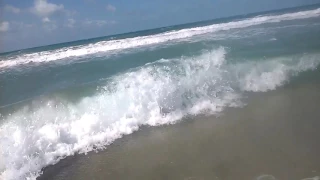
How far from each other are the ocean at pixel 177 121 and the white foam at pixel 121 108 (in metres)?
0.04

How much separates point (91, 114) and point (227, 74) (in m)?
6.12

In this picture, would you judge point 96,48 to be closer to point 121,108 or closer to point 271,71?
point 121,108

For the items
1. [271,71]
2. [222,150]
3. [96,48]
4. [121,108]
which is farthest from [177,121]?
[96,48]

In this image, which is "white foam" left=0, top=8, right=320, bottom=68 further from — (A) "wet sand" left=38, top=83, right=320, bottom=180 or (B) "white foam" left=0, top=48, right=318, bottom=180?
(A) "wet sand" left=38, top=83, right=320, bottom=180

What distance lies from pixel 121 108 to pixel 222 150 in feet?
14.5

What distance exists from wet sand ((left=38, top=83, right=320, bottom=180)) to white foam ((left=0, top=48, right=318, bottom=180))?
59 centimetres

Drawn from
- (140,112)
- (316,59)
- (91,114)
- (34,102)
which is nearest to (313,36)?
(316,59)

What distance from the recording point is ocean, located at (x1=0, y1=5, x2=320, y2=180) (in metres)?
5.79

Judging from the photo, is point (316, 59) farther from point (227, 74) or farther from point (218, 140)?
point (218, 140)

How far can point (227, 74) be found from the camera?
1123cm

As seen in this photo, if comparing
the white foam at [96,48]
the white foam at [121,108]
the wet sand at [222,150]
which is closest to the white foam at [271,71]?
the white foam at [121,108]

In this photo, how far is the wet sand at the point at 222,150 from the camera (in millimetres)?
5309

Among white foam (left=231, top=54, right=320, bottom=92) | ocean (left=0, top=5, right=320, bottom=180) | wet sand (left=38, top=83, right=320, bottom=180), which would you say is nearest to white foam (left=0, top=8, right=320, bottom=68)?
ocean (left=0, top=5, right=320, bottom=180)

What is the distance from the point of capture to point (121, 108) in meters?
9.31
